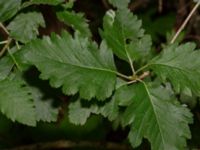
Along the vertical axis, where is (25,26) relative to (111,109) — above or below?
above

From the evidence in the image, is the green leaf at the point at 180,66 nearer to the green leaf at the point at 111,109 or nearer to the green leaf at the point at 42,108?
the green leaf at the point at 111,109

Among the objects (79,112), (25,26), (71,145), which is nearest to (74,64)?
(79,112)

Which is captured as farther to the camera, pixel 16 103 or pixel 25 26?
pixel 25 26

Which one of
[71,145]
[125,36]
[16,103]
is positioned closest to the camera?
[16,103]

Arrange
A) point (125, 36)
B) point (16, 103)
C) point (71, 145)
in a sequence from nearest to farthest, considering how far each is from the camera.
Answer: point (16, 103) → point (125, 36) → point (71, 145)

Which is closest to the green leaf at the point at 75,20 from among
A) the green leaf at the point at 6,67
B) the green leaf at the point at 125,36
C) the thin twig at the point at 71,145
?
the green leaf at the point at 125,36

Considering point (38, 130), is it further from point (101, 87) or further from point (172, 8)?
point (101, 87)

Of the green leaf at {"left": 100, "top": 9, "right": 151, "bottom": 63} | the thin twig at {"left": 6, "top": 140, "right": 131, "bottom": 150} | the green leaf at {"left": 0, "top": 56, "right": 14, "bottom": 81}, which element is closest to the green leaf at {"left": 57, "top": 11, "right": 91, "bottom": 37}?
the green leaf at {"left": 100, "top": 9, "right": 151, "bottom": 63}

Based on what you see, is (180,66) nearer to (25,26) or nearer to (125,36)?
(125,36)
